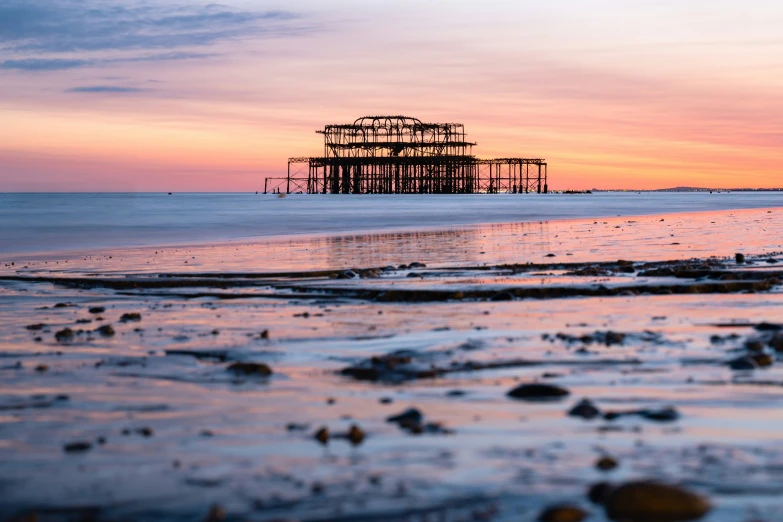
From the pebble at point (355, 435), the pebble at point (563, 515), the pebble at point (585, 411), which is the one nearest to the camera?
the pebble at point (563, 515)

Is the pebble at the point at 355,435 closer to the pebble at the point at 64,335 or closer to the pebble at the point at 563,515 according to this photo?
the pebble at the point at 563,515

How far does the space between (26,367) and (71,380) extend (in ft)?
2.64

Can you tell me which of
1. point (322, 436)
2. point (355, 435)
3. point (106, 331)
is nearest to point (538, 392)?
point (355, 435)

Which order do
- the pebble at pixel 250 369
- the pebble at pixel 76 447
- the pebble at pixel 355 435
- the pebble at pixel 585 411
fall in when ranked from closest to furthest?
the pebble at pixel 76 447 → the pebble at pixel 355 435 → the pebble at pixel 585 411 → the pebble at pixel 250 369

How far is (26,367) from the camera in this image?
7.93 m

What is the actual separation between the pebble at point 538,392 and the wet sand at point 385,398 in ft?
0.08

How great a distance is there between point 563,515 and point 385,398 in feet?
8.17

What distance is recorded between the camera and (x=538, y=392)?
21.8ft

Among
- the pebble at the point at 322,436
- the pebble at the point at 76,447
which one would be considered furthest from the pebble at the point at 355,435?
the pebble at the point at 76,447

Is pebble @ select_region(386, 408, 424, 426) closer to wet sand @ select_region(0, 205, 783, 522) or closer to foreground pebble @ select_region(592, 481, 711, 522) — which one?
wet sand @ select_region(0, 205, 783, 522)

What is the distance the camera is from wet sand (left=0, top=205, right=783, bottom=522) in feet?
15.2

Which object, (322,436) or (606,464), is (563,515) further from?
(322,436)

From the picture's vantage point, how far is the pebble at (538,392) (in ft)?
21.7

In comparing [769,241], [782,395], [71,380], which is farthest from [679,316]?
[769,241]
